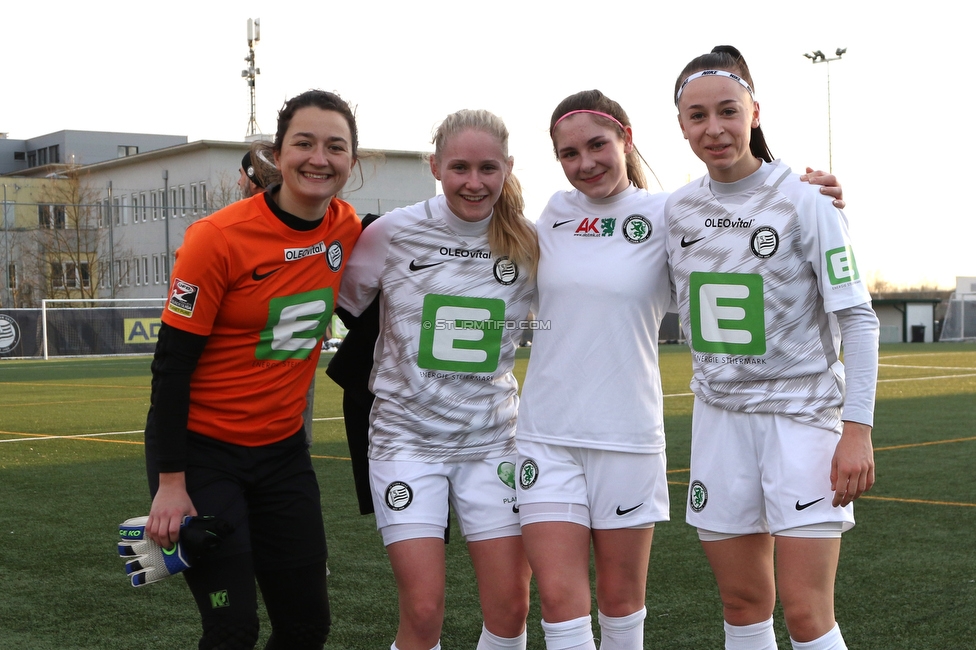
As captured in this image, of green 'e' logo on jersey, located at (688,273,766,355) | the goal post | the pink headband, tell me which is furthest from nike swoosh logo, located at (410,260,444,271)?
the goal post

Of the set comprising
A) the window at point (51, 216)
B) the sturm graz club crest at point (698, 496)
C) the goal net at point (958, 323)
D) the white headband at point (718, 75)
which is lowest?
the goal net at point (958, 323)

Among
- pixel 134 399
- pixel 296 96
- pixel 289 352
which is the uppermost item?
pixel 296 96

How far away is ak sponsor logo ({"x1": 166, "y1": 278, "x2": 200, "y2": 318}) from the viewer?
3.04 meters

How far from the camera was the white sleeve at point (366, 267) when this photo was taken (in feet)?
11.6

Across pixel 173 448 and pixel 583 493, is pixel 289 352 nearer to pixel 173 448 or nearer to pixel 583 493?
pixel 173 448

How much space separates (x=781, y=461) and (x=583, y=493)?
1.96 feet

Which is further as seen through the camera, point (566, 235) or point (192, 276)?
point (566, 235)

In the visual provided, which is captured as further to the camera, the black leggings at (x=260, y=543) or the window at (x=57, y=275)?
the window at (x=57, y=275)

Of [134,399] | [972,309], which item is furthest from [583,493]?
[972,309]

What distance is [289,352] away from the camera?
329cm

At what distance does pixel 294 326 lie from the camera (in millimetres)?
3273

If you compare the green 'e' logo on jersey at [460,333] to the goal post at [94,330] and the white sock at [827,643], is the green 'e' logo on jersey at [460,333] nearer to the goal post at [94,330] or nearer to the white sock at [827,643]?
the white sock at [827,643]

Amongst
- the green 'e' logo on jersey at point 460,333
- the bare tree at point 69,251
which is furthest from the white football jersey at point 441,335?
the bare tree at point 69,251

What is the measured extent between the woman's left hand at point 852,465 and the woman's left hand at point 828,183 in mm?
631
